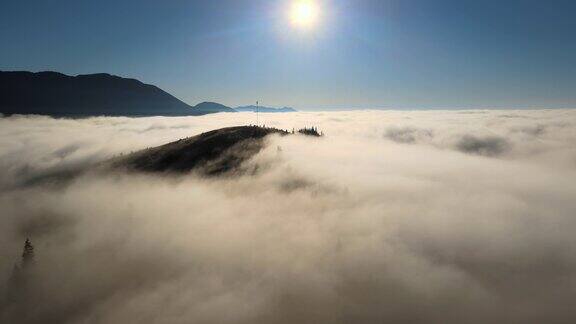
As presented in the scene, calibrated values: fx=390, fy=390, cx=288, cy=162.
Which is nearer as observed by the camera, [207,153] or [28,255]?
[28,255]

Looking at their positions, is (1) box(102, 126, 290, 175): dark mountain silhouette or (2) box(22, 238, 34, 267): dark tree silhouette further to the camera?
(1) box(102, 126, 290, 175): dark mountain silhouette

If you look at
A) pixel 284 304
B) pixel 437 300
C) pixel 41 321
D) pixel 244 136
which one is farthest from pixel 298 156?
pixel 41 321

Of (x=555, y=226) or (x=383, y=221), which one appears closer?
(x=383, y=221)

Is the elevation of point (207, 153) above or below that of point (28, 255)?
above

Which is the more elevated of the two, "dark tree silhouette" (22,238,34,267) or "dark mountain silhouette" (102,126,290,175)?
"dark mountain silhouette" (102,126,290,175)

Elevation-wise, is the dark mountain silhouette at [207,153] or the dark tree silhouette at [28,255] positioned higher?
the dark mountain silhouette at [207,153]

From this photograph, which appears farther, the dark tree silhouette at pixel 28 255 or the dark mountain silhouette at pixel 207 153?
the dark mountain silhouette at pixel 207 153

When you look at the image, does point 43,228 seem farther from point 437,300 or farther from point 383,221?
point 437,300

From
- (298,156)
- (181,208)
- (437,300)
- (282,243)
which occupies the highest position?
(298,156)
